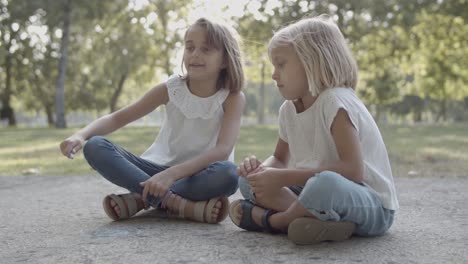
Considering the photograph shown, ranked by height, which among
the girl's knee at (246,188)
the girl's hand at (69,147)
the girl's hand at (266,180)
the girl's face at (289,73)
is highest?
the girl's face at (289,73)

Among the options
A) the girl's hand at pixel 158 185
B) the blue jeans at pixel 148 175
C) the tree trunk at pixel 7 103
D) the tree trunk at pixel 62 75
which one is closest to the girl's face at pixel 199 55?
the blue jeans at pixel 148 175

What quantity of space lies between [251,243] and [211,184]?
1.82 feet

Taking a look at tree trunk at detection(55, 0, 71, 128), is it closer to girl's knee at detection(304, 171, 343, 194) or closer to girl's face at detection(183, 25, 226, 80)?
girl's face at detection(183, 25, 226, 80)

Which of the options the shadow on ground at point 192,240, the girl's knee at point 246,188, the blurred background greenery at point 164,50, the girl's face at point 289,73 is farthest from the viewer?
the blurred background greenery at point 164,50

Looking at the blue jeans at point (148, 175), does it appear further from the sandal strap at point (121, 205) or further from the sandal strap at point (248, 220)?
the sandal strap at point (248, 220)

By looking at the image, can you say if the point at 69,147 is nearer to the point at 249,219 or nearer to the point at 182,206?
the point at 182,206

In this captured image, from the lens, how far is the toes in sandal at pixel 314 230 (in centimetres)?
188

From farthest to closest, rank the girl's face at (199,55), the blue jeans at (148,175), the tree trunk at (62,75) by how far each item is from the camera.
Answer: the tree trunk at (62,75) → the girl's face at (199,55) → the blue jeans at (148,175)

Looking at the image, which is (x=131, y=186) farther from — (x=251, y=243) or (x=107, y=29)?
(x=107, y=29)

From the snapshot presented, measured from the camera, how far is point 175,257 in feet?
5.89

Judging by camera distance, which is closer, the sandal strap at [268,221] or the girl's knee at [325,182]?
the girl's knee at [325,182]

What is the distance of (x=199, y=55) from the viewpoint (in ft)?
8.80

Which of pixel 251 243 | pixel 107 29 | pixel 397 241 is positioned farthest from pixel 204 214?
pixel 107 29

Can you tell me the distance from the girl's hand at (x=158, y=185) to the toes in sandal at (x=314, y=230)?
2.33 feet
